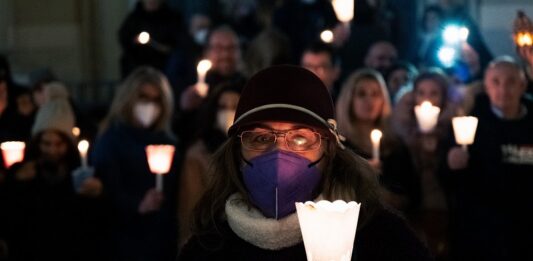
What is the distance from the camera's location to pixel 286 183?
341 cm

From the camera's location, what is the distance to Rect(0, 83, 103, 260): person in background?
731 cm

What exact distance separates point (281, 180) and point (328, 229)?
503 millimetres

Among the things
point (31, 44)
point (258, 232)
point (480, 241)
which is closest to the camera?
point (258, 232)

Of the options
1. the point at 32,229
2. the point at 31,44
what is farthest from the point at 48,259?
the point at 31,44

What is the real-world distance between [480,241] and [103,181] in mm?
2510

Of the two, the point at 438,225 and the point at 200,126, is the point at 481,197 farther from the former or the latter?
the point at 200,126

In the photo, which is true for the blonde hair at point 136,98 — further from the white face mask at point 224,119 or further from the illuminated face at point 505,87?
the illuminated face at point 505,87

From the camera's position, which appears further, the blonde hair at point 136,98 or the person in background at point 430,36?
the person in background at point 430,36

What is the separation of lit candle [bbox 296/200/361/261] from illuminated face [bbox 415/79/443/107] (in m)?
5.69

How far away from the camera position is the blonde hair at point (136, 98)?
7.88 m

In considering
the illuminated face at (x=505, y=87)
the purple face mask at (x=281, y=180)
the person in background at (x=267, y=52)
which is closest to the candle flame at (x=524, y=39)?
the illuminated face at (x=505, y=87)

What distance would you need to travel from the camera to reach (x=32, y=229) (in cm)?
732

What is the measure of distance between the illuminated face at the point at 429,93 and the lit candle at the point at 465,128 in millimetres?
1257

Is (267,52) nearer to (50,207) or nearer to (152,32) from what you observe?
(152,32)
